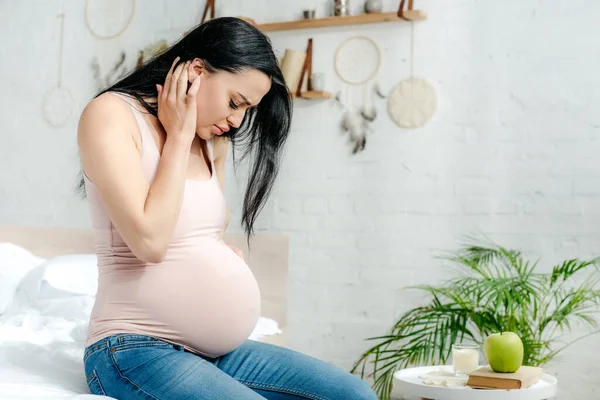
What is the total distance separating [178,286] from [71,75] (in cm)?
245

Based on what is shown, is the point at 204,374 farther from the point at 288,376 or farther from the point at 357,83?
the point at 357,83

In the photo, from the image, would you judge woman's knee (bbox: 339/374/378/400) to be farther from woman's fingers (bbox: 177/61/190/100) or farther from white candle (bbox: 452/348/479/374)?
white candle (bbox: 452/348/479/374)

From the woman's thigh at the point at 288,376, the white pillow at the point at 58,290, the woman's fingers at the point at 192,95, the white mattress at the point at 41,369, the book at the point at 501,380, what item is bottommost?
the book at the point at 501,380

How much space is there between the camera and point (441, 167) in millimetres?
2750

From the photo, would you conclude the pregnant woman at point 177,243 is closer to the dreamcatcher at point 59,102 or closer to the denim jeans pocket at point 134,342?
the denim jeans pocket at point 134,342

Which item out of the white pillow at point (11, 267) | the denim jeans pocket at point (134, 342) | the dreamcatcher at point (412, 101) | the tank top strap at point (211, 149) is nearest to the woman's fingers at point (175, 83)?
the tank top strap at point (211, 149)

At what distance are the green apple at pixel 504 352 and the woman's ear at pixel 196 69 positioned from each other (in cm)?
102

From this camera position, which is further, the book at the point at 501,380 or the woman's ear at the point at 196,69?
the book at the point at 501,380

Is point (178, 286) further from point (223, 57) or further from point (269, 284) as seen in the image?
point (269, 284)

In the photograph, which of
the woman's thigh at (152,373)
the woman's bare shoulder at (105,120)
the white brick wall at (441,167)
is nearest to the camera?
the woman's thigh at (152,373)

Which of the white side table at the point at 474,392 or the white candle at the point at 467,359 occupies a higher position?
the white candle at the point at 467,359

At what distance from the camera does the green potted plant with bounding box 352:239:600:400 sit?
2.30 m

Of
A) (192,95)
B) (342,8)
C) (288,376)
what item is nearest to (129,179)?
(192,95)

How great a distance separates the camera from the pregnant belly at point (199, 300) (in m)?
1.21
